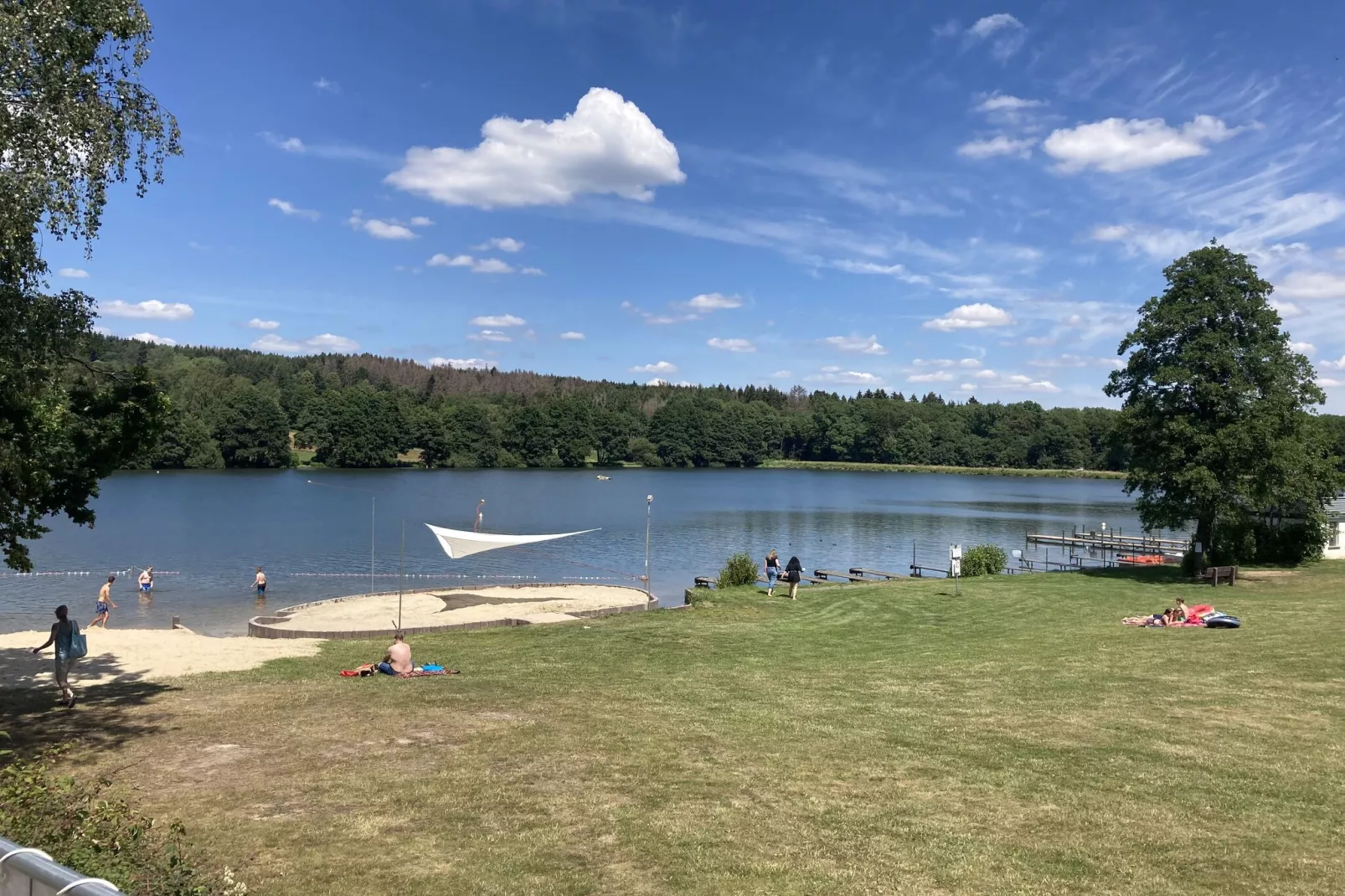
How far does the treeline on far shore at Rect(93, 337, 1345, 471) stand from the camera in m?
116

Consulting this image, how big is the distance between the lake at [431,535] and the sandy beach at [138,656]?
8717 millimetres

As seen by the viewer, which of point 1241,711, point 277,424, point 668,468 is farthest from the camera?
point 668,468

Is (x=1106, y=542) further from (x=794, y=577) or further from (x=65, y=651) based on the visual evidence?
(x=65, y=651)

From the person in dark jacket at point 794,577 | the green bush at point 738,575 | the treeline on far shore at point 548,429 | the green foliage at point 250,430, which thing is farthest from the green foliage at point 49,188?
the green foliage at point 250,430

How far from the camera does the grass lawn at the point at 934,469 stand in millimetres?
166250

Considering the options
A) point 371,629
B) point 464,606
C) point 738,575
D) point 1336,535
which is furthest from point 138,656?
point 1336,535

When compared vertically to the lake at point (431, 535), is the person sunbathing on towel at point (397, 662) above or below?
above

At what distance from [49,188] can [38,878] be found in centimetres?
914

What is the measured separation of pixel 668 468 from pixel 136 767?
152 m

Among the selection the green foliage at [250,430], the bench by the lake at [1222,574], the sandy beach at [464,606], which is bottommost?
the sandy beach at [464,606]

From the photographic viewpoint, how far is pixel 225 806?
27.1 ft

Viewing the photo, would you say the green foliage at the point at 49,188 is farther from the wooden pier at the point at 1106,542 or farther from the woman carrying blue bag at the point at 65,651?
the wooden pier at the point at 1106,542

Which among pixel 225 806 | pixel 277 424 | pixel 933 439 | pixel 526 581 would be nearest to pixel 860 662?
pixel 225 806

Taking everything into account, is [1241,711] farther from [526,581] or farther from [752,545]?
[752,545]
